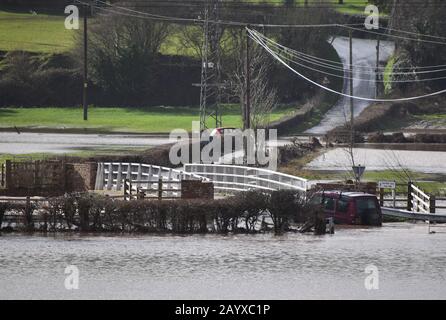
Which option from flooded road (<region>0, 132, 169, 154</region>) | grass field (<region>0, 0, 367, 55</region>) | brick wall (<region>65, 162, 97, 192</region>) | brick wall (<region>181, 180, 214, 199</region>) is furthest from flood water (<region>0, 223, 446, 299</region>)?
grass field (<region>0, 0, 367, 55</region>)

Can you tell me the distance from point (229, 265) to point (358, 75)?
276 feet

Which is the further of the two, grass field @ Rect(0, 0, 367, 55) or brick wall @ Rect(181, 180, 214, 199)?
grass field @ Rect(0, 0, 367, 55)

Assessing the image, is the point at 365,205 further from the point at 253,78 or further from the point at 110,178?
the point at 253,78

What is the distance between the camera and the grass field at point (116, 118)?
321 ft

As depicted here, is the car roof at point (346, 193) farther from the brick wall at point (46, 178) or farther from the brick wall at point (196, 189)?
the brick wall at point (46, 178)

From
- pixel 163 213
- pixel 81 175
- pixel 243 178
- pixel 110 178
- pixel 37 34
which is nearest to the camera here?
pixel 163 213

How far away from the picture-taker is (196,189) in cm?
5038

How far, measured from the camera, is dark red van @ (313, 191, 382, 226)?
48406mm

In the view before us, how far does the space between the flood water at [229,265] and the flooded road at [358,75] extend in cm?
5095

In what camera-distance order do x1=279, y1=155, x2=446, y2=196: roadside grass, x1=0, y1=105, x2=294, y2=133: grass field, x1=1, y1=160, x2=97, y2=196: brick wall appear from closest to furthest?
x1=1, y1=160, x2=97, y2=196: brick wall → x1=279, y1=155, x2=446, y2=196: roadside grass → x1=0, y1=105, x2=294, y2=133: grass field

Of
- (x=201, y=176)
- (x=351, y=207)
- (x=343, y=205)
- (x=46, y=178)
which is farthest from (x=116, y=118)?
(x=351, y=207)

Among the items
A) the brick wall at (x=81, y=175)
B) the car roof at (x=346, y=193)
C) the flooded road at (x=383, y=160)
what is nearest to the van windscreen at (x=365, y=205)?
the car roof at (x=346, y=193)

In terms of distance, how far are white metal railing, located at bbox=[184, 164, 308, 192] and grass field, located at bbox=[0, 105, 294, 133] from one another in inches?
1342

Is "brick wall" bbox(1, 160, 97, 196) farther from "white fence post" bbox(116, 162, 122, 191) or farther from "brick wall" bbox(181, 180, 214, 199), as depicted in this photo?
"brick wall" bbox(181, 180, 214, 199)
